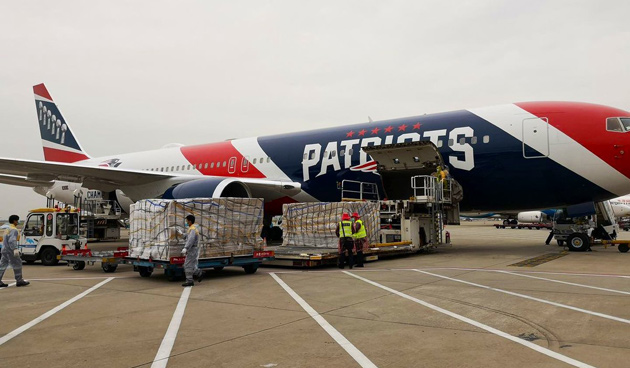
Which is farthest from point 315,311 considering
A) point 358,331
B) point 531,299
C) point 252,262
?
point 252,262

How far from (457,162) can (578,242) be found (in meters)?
4.36

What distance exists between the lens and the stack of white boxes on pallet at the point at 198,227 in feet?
29.9

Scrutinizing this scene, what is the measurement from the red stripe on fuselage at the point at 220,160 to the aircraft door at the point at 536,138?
8.42m

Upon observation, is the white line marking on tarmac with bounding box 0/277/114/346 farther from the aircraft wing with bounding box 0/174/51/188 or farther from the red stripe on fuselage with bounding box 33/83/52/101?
the red stripe on fuselage with bounding box 33/83/52/101

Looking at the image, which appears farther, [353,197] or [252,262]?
[353,197]

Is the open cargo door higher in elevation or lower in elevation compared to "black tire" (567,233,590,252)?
higher

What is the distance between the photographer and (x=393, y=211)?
13.2 metres

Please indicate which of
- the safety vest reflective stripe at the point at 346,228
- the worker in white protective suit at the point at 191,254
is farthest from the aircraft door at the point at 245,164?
the worker in white protective suit at the point at 191,254

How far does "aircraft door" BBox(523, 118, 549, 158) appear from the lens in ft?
39.5

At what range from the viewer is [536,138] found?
39.9 feet

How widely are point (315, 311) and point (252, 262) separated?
4080 mm

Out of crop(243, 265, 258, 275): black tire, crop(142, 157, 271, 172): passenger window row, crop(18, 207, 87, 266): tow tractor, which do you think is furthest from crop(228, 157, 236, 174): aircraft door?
crop(243, 265, 258, 275): black tire

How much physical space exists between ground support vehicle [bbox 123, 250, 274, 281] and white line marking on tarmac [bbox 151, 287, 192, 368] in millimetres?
1860

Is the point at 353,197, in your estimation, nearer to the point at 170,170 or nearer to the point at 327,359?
the point at 170,170
